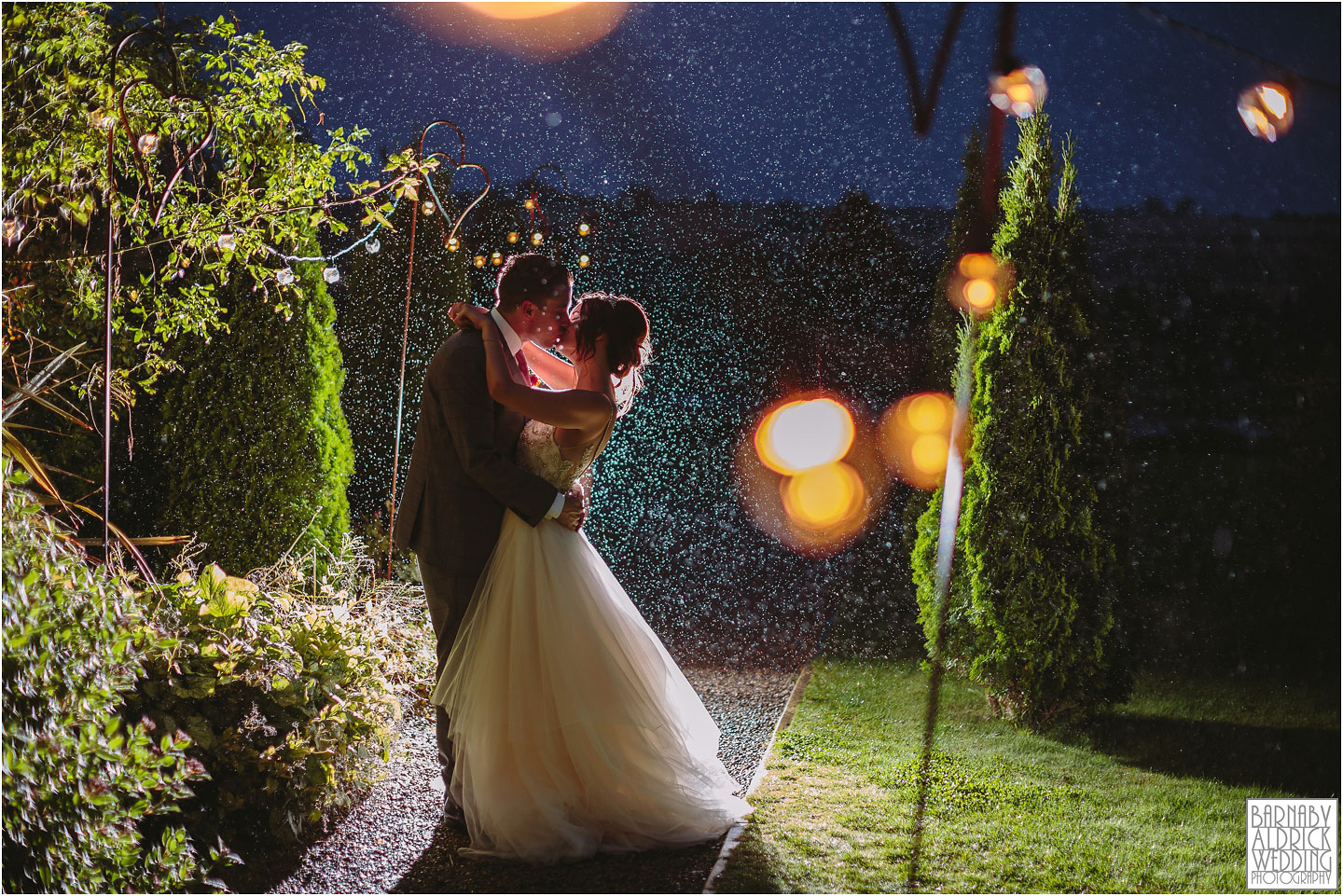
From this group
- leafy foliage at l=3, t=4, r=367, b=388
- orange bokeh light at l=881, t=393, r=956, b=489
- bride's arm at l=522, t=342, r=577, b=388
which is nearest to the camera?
leafy foliage at l=3, t=4, r=367, b=388

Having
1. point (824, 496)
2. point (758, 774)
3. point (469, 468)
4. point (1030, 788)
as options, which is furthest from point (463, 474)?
point (824, 496)

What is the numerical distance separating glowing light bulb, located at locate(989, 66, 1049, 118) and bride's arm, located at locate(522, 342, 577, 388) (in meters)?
2.41

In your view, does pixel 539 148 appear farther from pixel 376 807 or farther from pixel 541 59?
pixel 376 807

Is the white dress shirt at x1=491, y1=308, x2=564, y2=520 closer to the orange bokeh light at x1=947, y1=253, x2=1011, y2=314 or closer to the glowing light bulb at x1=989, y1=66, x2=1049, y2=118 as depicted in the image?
the orange bokeh light at x1=947, y1=253, x2=1011, y2=314

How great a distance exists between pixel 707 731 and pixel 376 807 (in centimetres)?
117

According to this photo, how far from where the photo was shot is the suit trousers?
2748 mm

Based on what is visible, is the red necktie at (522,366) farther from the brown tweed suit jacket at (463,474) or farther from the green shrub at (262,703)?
the green shrub at (262,703)

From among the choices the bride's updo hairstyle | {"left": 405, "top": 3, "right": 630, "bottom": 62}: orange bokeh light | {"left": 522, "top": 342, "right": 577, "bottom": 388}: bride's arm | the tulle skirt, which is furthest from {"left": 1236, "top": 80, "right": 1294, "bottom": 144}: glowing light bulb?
{"left": 405, "top": 3, "right": 630, "bottom": 62}: orange bokeh light

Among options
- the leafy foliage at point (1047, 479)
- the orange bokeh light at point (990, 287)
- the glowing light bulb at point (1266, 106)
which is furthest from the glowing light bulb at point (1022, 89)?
the glowing light bulb at point (1266, 106)

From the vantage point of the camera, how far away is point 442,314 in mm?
6336

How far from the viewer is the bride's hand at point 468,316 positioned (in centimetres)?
269

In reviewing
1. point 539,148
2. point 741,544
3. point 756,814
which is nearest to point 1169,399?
point 741,544

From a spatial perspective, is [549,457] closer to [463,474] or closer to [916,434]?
[463,474]

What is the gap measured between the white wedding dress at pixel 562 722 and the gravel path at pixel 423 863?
52mm
